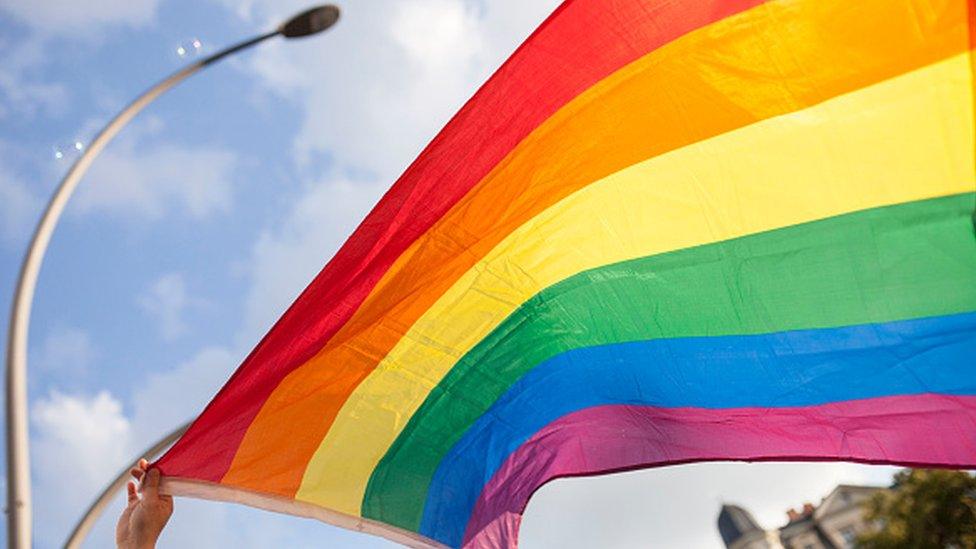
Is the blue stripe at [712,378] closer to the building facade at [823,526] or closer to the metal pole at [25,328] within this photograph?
the metal pole at [25,328]

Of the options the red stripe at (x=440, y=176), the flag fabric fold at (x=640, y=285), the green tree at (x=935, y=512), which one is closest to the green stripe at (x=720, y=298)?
the flag fabric fold at (x=640, y=285)

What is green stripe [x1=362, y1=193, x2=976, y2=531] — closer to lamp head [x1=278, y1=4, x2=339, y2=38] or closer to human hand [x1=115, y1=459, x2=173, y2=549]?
human hand [x1=115, y1=459, x2=173, y2=549]

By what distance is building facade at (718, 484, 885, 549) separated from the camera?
189ft

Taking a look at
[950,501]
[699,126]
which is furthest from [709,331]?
[950,501]

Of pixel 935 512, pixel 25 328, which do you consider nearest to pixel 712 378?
pixel 25 328

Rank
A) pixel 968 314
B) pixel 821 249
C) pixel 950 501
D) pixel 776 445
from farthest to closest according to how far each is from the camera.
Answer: pixel 950 501 < pixel 776 445 < pixel 821 249 < pixel 968 314

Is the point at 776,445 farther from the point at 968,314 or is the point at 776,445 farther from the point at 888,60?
the point at 888,60

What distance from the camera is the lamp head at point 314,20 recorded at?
643cm

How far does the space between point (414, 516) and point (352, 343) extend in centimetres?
74

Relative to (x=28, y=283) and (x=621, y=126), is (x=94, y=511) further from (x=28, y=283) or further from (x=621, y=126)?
(x=621, y=126)

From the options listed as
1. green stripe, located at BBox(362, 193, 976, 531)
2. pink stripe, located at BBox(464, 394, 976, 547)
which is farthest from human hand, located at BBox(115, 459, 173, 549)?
pink stripe, located at BBox(464, 394, 976, 547)

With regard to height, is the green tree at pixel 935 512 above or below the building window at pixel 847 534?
below

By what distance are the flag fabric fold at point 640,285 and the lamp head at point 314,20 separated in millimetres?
3370

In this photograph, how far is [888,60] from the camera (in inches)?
112
